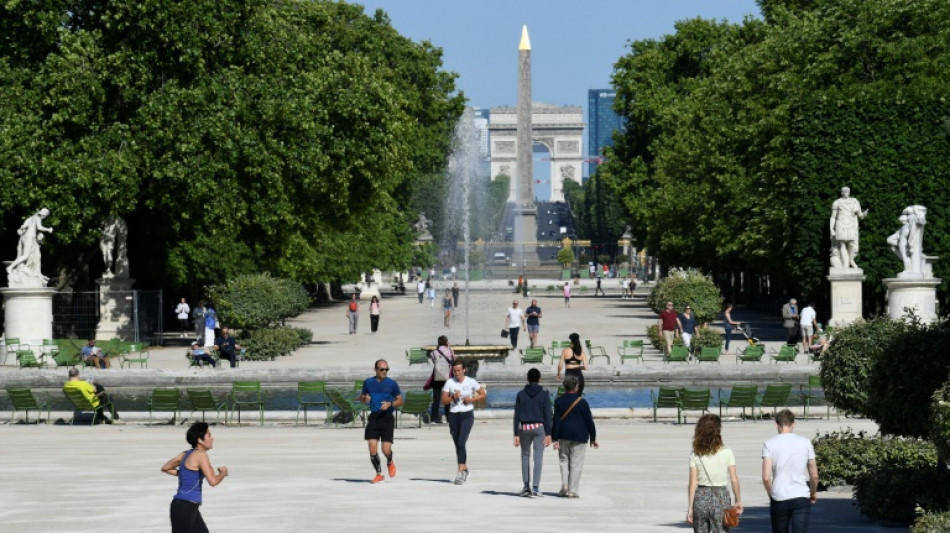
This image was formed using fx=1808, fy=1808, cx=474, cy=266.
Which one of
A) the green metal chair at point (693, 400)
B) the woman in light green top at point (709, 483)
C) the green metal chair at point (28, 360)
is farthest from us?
the green metal chair at point (28, 360)

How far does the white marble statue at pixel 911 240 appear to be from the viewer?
1655 inches

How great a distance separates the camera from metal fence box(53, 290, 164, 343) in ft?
158

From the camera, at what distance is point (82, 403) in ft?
96.4

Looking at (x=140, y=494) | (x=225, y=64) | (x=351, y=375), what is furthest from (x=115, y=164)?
(x=140, y=494)

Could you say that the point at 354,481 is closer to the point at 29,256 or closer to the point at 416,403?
the point at 416,403

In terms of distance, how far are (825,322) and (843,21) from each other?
9.18m

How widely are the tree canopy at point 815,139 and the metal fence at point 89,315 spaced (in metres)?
17.8

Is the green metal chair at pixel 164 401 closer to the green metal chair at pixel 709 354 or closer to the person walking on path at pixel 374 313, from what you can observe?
the green metal chair at pixel 709 354

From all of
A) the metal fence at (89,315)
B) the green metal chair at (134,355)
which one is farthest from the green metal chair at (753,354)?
the metal fence at (89,315)

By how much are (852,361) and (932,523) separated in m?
6.95

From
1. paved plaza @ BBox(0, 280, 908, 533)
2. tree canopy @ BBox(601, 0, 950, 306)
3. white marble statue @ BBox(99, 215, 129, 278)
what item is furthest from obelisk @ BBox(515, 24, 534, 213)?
paved plaza @ BBox(0, 280, 908, 533)

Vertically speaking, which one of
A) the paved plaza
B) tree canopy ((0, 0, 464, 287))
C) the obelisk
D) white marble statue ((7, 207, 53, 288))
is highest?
the obelisk

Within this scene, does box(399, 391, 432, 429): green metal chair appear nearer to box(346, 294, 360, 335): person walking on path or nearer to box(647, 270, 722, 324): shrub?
box(647, 270, 722, 324): shrub

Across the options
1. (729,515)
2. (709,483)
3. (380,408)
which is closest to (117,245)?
(380,408)
